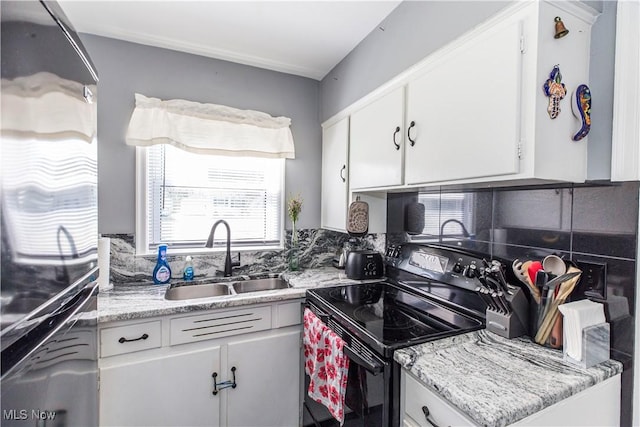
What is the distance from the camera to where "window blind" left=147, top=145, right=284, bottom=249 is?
6.80ft

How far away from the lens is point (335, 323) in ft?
4.66

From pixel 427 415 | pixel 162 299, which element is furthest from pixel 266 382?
pixel 427 415

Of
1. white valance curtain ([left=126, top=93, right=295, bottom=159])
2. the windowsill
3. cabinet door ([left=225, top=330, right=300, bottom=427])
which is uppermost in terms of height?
white valance curtain ([left=126, top=93, right=295, bottom=159])

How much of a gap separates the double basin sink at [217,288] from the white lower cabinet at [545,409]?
1.23m

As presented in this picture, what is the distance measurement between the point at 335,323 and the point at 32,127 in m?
1.27

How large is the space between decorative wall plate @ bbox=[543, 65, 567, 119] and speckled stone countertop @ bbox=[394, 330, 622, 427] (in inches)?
32.2

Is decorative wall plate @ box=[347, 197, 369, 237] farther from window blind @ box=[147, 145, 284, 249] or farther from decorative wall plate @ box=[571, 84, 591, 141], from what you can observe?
decorative wall plate @ box=[571, 84, 591, 141]

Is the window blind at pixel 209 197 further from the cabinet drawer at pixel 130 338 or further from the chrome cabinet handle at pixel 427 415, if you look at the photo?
the chrome cabinet handle at pixel 427 415

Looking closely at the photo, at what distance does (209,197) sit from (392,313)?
152cm

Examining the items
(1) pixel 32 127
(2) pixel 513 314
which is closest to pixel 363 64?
(2) pixel 513 314

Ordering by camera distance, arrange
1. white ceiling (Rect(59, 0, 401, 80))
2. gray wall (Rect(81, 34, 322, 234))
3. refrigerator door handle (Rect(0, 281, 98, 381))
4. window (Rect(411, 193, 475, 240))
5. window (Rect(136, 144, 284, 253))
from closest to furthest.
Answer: refrigerator door handle (Rect(0, 281, 98, 381)), window (Rect(411, 193, 475, 240)), white ceiling (Rect(59, 0, 401, 80)), gray wall (Rect(81, 34, 322, 234)), window (Rect(136, 144, 284, 253))

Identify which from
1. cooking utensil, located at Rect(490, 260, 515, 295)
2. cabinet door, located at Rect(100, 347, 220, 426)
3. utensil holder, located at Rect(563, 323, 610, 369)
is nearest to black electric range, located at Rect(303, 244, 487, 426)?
cooking utensil, located at Rect(490, 260, 515, 295)

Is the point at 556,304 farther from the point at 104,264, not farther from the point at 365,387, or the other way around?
the point at 104,264

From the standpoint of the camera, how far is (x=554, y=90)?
98 centimetres
